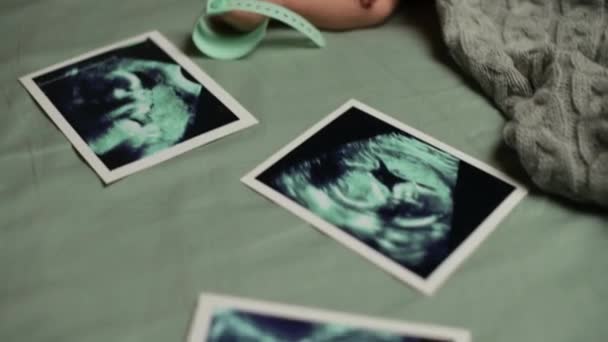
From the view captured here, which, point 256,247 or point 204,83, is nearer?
point 256,247

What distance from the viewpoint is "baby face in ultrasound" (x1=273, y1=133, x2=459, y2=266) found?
26.6 inches

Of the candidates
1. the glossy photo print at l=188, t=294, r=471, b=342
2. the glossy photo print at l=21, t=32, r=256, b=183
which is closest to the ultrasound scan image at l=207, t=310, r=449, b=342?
the glossy photo print at l=188, t=294, r=471, b=342

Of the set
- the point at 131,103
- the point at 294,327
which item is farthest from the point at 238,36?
the point at 294,327

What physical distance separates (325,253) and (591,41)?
41 cm

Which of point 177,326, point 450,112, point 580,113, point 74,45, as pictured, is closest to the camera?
point 177,326

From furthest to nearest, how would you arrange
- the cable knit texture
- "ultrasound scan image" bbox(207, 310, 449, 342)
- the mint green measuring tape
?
the mint green measuring tape
the cable knit texture
"ultrasound scan image" bbox(207, 310, 449, 342)

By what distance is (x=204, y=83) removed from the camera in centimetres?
86

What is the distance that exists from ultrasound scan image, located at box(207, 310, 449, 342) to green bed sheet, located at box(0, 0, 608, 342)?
0.08 feet

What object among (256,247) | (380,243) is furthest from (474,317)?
(256,247)

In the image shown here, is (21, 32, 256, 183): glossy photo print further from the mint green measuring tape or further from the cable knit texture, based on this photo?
the cable knit texture

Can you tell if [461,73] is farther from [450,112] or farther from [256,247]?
[256,247]

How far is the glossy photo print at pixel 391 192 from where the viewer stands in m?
0.66

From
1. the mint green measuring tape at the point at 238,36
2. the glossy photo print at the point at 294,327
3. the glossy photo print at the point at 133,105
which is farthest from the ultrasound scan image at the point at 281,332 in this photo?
the mint green measuring tape at the point at 238,36

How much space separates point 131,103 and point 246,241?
275 millimetres
